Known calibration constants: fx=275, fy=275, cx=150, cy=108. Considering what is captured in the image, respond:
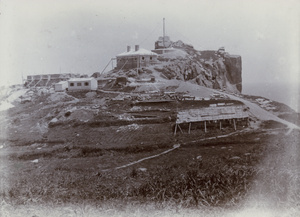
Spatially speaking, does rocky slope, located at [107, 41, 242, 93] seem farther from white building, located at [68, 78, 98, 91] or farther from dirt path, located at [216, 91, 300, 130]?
dirt path, located at [216, 91, 300, 130]

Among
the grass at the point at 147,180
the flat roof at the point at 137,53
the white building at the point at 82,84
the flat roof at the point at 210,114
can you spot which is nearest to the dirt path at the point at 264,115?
the flat roof at the point at 210,114

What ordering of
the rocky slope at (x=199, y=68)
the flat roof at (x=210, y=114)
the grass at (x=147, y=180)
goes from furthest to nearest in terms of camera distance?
the rocky slope at (x=199, y=68) → the flat roof at (x=210, y=114) → the grass at (x=147, y=180)

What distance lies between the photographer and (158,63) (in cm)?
3966

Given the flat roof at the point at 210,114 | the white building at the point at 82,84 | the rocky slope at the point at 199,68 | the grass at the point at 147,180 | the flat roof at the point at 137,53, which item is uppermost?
the flat roof at the point at 137,53

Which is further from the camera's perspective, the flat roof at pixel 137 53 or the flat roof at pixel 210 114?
the flat roof at pixel 137 53

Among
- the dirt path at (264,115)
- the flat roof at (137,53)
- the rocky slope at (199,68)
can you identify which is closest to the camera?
the dirt path at (264,115)

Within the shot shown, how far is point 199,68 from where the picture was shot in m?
42.2

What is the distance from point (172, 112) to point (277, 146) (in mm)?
7647

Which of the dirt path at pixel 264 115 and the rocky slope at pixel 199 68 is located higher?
the rocky slope at pixel 199 68

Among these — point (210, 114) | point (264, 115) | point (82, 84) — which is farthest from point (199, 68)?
point (210, 114)

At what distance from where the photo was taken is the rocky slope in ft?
121

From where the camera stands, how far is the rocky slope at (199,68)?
121ft

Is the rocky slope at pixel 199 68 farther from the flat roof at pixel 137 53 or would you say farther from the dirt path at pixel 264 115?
the dirt path at pixel 264 115

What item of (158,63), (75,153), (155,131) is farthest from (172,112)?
(158,63)
